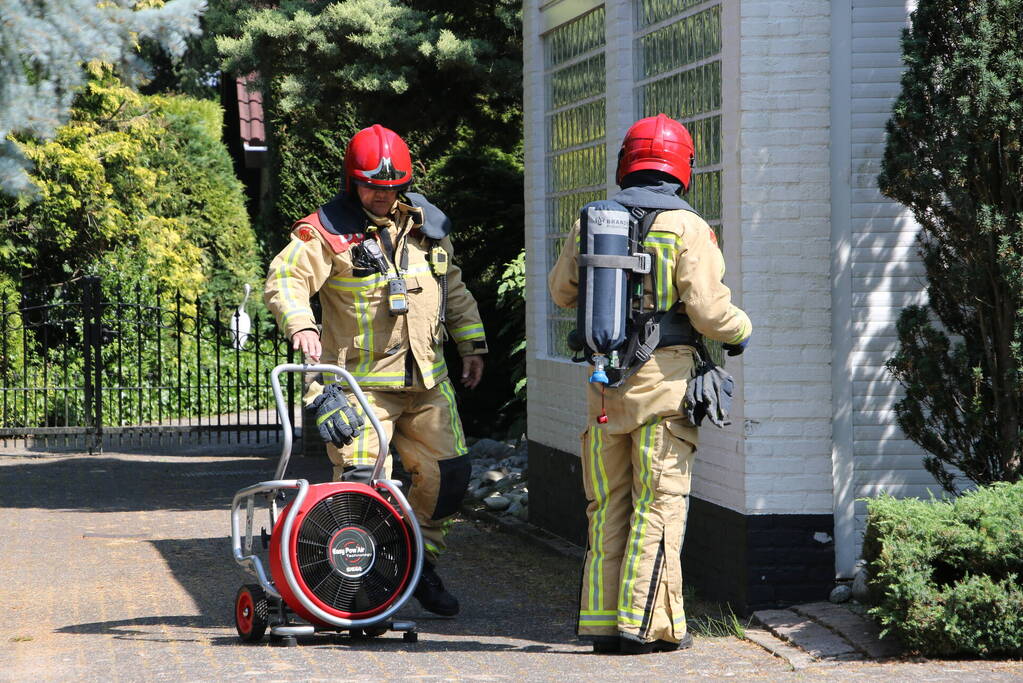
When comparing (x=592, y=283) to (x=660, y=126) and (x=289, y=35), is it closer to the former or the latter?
(x=660, y=126)

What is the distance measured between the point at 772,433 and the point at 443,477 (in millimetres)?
1402

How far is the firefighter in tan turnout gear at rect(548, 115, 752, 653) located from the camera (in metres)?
5.25

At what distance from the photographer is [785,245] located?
5.97 meters

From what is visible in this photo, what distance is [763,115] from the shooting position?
5.96m

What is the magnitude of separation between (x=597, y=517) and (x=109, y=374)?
11730mm

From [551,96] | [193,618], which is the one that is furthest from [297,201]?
[193,618]

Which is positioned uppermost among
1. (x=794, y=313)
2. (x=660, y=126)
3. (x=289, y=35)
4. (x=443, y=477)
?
(x=289, y=35)

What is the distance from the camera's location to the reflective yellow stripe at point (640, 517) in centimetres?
526

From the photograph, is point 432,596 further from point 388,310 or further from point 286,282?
point 286,282

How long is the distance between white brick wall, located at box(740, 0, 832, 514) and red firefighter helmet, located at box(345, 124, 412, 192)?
1427 mm

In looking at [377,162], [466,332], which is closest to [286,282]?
[377,162]

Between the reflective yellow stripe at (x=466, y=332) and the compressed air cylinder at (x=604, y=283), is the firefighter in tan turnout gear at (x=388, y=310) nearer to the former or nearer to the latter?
the reflective yellow stripe at (x=466, y=332)

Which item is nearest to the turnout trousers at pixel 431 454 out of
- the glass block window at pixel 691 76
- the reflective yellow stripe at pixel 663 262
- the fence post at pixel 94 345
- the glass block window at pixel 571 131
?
the reflective yellow stripe at pixel 663 262

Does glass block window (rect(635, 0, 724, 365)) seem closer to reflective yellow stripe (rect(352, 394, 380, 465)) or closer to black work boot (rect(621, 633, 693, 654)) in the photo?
black work boot (rect(621, 633, 693, 654))
